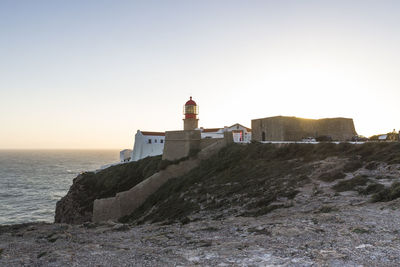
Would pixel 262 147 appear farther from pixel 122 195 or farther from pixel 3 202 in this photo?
pixel 3 202

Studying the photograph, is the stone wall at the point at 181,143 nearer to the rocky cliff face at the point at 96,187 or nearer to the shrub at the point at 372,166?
the rocky cliff face at the point at 96,187

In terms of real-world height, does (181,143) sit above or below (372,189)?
above

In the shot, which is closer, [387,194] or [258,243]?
[258,243]

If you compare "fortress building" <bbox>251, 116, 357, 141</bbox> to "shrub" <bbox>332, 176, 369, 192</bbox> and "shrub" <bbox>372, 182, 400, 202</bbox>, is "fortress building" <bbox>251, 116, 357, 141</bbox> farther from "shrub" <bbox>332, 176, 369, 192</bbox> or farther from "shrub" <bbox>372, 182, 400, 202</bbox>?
"shrub" <bbox>372, 182, 400, 202</bbox>

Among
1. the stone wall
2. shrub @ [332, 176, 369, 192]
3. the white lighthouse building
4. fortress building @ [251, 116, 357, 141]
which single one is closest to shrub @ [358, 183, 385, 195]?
shrub @ [332, 176, 369, 192]

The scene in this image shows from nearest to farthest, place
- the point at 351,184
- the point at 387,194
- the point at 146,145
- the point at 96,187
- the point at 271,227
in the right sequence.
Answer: the point at 271,227, the point at 387,194, the point at 351,184, the point at 96,187, the point at 146,145

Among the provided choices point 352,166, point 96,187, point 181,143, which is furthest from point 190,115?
point 352,166

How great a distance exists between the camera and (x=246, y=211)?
36.2ft

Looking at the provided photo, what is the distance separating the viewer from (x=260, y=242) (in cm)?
680

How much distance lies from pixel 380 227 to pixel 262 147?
1688cm

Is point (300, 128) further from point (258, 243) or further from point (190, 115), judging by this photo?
point (258, 243)

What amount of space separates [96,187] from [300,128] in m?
26.3

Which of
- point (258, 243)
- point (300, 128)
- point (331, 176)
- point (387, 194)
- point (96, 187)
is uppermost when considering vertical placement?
point (300, 128)

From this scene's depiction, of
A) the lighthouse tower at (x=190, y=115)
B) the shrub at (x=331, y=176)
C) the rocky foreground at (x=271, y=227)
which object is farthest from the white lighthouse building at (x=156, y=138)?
the shrub at (x=331, y=176)
